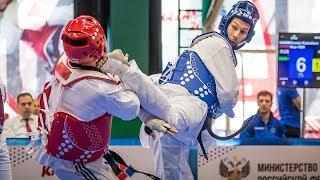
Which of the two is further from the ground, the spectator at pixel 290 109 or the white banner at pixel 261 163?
the spectator at pixel 290 109

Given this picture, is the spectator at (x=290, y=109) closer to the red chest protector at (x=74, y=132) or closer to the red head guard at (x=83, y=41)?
the red chest protector at (x=74, y=132)

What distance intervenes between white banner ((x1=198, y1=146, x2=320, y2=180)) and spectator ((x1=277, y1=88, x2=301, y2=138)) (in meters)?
1.00

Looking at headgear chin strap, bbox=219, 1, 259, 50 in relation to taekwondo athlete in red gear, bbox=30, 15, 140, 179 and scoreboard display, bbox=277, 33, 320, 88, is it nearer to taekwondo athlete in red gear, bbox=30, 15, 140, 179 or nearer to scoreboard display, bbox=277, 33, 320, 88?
taekwondo athlete in red gear, bbox=30, 15, 140, 179

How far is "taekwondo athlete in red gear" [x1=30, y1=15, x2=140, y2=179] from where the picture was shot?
3.59 m

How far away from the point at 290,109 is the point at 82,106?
14.6ft

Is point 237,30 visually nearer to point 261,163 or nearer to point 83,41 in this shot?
point 83,41

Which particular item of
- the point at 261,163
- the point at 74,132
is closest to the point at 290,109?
the point at 261,163

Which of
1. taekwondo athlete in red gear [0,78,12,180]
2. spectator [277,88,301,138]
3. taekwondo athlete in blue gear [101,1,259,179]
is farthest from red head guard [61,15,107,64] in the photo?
spectator [277,88,301,138]

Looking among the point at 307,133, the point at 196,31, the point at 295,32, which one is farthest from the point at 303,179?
the point at 196,31

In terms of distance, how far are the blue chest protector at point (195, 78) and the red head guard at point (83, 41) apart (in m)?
0.78

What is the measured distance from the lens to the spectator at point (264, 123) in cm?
691

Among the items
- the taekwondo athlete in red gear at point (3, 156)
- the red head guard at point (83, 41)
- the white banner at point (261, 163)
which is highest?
the red head guard at point (83, 41)

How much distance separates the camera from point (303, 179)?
251 inches

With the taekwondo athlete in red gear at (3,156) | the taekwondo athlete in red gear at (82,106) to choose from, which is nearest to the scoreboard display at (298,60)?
the taekwondo athlete in red gear at (3,156)
